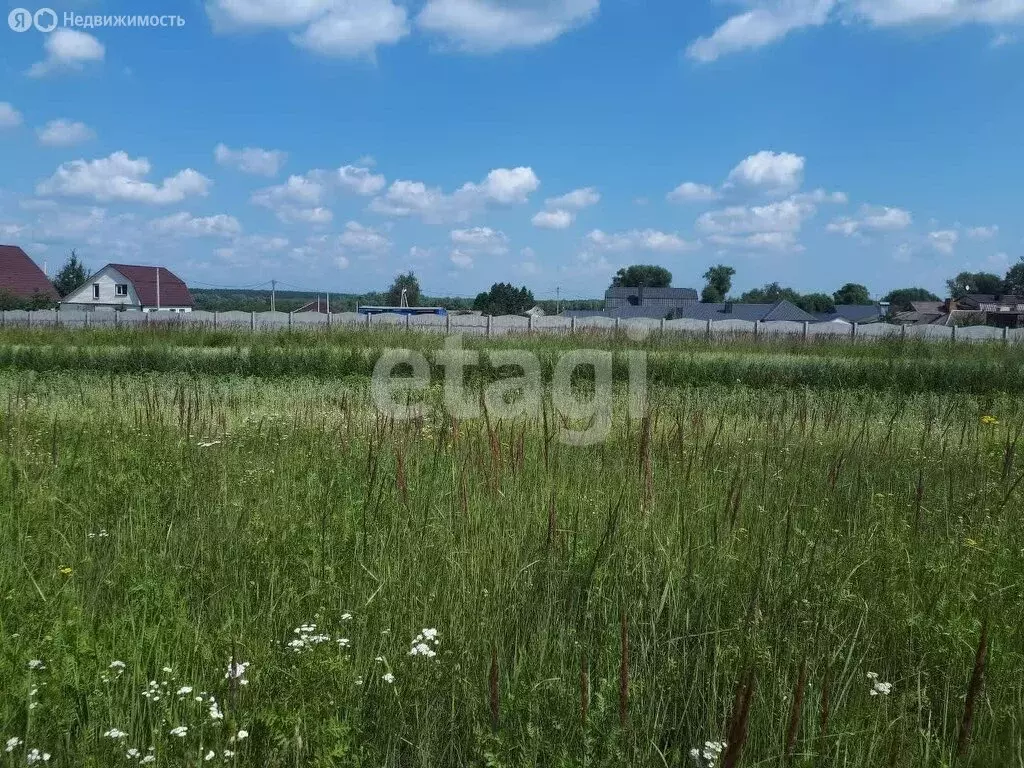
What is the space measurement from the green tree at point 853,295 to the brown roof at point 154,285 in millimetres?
96910

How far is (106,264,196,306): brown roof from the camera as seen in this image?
64.6 m

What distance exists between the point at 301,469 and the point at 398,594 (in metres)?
1.87

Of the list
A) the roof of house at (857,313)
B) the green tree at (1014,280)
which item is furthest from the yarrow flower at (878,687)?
the green tree at (1014,280)

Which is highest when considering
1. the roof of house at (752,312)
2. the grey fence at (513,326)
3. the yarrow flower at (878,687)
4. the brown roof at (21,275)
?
the brown roof at (21,275)

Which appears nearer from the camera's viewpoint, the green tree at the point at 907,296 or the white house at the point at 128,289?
the white house at the point at 128,289

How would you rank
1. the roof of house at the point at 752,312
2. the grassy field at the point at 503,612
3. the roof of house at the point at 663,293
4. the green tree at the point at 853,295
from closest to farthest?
the grassy field at the point at 503,612
the roof of house at the point at 752,312
the roof of house at the point at 663,293
the green tree at the point at 853,295

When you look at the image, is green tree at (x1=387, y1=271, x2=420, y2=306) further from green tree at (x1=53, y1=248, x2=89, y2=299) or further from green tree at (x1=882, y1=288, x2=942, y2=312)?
green tree at (x1=882, y1=288, x2=942, y2=312)

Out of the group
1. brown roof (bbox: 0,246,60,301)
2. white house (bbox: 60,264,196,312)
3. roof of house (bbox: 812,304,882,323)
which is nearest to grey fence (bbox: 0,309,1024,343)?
brown roof (bbox: 0,246,60,301)

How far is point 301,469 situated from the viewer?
4.21m

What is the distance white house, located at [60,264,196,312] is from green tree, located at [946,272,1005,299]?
114611 millimetres

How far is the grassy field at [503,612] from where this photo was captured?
180 centimetres

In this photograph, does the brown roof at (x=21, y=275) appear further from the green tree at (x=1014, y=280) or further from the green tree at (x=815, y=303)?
the green tree at (x=1014, y=280)

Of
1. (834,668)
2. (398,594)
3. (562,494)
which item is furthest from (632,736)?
(562,494)

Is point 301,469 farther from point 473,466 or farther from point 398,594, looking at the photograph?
point 398,594
